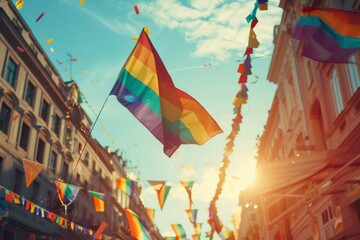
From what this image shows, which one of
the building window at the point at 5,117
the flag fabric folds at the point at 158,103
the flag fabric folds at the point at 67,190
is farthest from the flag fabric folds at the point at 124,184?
the flag fabric folds at the point at 158,103

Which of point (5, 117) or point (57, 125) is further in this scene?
point (57, 125)

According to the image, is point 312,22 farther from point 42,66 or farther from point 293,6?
point 42,66

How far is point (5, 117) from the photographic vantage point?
20.8 meters

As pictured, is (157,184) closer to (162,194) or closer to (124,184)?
(162,194)

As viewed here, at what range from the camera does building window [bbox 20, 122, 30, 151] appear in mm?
22812

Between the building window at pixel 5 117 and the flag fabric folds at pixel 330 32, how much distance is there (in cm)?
1708

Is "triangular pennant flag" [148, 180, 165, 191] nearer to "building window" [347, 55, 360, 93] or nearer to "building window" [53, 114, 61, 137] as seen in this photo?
"building window" [53, 114, 61, 137]

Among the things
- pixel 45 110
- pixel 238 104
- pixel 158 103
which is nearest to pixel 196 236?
pixel 45 110

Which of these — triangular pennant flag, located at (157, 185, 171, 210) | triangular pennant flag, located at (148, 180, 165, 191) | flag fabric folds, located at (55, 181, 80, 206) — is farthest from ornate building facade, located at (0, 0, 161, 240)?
triangular pennant flag, located at (157, 185, 171, 210)

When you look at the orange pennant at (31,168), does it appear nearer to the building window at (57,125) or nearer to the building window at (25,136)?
the building window at (25,136)

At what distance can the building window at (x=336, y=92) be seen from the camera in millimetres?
12933

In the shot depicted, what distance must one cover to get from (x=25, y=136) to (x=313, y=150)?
15.6m

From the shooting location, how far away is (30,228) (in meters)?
21.8

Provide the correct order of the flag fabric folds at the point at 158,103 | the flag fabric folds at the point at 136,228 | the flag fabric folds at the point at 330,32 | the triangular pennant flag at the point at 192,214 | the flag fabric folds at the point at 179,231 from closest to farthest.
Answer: the flag fabric folds at the point at 330,32 < the flag fabric folds at the point at 158,103 < the flag fabric folds at the point at 136,228 < the triangular pennant flag at the point at 192,214 < the flag fabric folds at the point at 179,231
